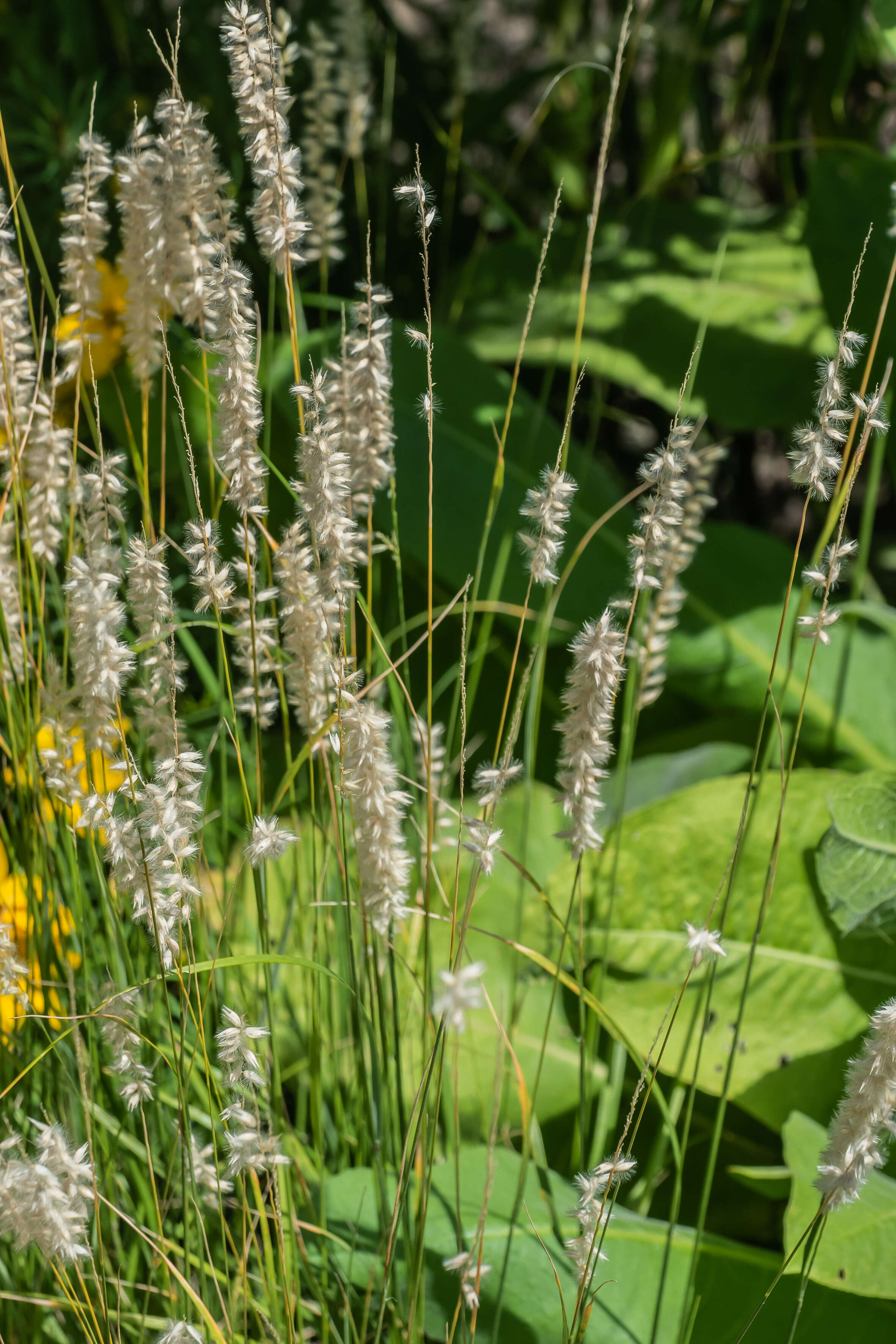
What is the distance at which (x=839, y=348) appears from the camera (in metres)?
0.37

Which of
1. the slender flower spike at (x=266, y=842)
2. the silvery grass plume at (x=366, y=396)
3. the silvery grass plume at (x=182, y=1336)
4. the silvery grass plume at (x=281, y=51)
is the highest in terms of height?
the silvery grass plume at (x=281, y=51)

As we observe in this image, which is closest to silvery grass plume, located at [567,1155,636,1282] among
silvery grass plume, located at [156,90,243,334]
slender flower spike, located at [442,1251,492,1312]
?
slender flower spike, located at [442,1251,492,1312]

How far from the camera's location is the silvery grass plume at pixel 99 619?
34 cm

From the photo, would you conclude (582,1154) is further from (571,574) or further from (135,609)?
(571,574)

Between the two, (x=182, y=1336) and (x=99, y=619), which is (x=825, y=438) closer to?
(x=99, y=619)

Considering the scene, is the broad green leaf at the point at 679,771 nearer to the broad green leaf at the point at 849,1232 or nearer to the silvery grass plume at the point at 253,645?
the broad green leaf at the point at 849,1232

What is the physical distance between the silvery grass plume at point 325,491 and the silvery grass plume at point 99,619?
0.07 m

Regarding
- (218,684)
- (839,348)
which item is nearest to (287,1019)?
(218,684)

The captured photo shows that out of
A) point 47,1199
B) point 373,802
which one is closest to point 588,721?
point 373,802

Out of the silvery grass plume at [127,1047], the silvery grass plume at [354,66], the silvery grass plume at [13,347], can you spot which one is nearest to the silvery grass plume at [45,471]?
the silvery grass plume at [13,347]

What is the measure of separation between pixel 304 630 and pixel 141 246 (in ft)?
0.66

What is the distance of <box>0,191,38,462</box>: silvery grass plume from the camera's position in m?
0.48

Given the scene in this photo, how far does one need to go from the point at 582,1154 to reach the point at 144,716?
0.32 m

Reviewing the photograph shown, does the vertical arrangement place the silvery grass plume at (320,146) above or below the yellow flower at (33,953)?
above
